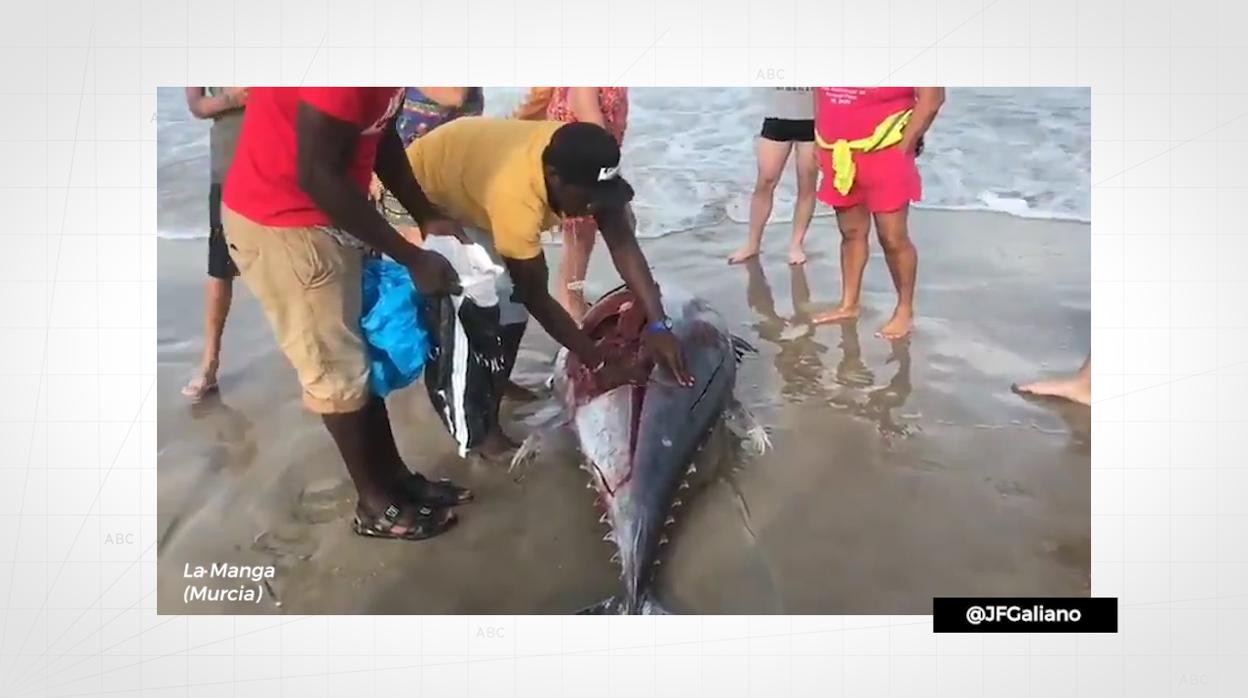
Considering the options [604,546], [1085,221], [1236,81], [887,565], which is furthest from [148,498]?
[1236,81]

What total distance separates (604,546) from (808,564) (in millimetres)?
285

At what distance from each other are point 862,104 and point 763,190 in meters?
0.18

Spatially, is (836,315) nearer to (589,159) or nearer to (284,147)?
(589,159)

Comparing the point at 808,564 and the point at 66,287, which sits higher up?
the point at 66,287

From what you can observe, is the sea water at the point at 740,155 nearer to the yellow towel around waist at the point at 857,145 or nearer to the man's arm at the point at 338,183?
the yellow towel around waist at the point at 857,145

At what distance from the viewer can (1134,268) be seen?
141 cm

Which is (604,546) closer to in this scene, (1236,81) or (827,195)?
(827,195)

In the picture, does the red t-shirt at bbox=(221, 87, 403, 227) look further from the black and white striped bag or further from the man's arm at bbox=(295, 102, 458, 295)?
the black and white striped bag

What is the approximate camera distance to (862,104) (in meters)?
1.39

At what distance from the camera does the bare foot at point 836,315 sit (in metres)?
1.43

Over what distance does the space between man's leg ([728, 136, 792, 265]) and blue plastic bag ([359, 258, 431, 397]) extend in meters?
0.44

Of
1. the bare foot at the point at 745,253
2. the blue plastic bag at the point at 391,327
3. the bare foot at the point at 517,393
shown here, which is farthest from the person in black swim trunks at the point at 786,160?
the blue plastic bag at the point at 391,327

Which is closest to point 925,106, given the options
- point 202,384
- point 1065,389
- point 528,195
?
point 1065,389

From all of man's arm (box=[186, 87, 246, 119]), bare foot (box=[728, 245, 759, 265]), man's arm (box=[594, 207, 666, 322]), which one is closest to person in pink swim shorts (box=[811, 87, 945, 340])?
bare foot (box=[728, 245, 759, 265])
